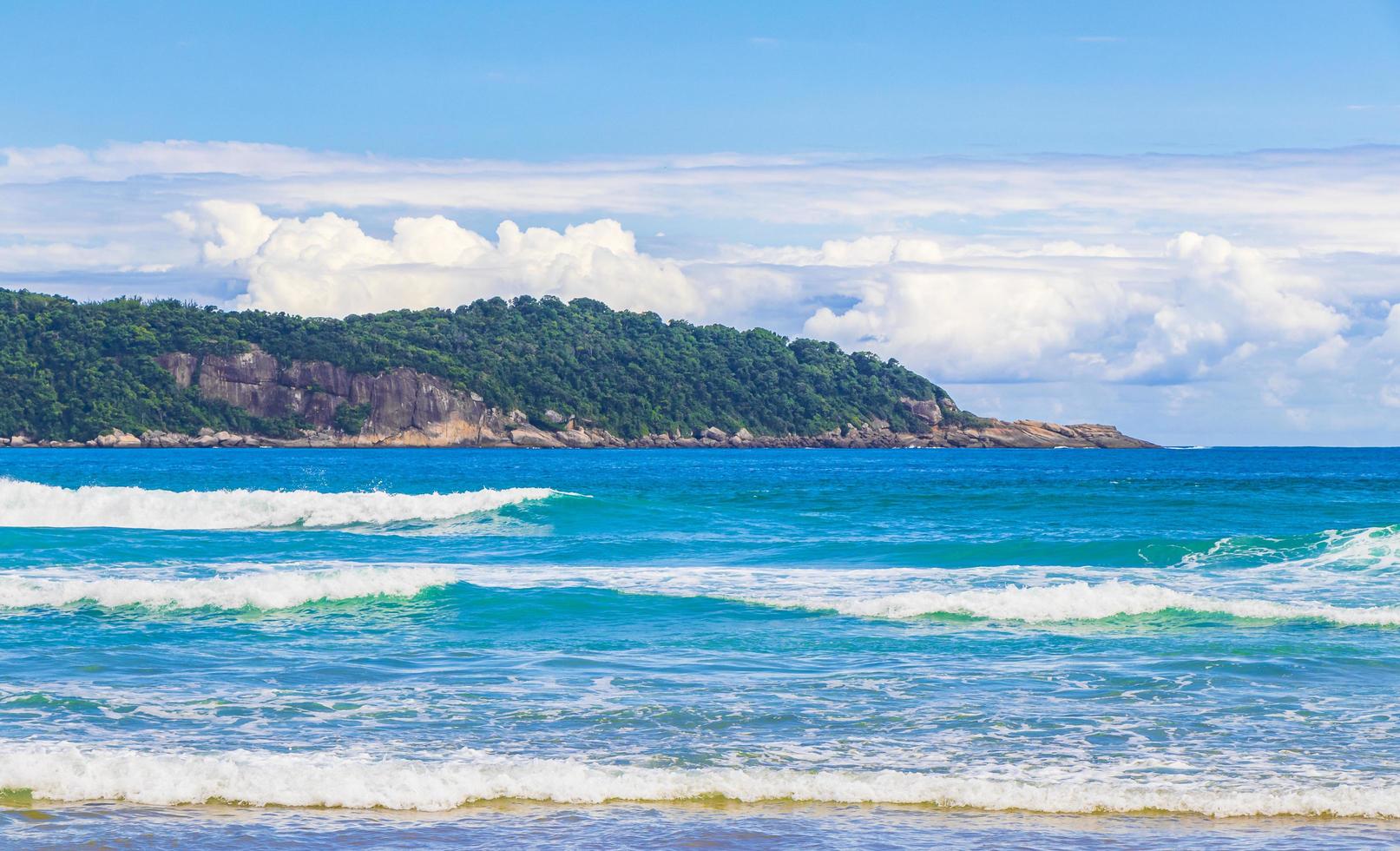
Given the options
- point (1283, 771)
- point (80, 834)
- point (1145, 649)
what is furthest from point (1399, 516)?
point (80, 834)

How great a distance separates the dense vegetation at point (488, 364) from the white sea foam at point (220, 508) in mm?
112741

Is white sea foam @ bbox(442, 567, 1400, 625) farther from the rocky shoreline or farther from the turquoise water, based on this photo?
the rocky shoreline

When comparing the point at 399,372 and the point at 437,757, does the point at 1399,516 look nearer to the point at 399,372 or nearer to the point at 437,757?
the point at 437,757

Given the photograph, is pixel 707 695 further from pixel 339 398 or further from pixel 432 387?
pixel 339 398

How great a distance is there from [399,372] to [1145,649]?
14183 cm

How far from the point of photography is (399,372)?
5861 inches

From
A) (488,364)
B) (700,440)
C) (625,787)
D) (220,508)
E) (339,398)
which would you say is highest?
(488,364)

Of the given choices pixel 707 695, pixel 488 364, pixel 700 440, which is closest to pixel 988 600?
pixel 707 695

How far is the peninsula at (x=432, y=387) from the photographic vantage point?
143 m

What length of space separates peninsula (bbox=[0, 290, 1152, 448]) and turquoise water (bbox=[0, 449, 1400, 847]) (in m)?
126

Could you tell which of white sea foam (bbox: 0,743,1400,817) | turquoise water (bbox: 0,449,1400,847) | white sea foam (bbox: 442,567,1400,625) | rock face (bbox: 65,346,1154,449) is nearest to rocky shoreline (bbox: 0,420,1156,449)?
rock face (bbox: 65,346,1154,449)

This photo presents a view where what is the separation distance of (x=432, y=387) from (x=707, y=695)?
142 meters

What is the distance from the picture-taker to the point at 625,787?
26.9ft

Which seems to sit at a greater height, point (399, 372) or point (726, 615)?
point (399, 372)
